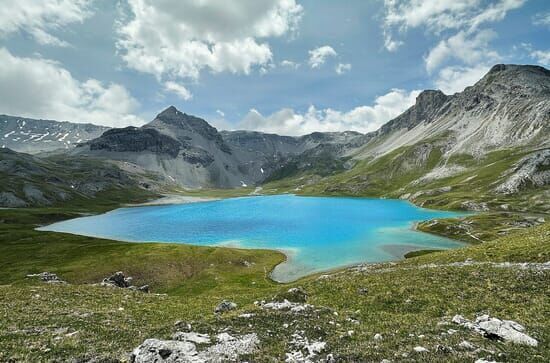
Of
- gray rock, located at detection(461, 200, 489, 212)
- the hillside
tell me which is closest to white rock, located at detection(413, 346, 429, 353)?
the hillside

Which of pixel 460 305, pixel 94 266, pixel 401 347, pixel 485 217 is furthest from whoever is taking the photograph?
pixel 485 217

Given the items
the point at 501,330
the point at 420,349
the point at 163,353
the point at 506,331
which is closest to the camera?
the point at 163,353

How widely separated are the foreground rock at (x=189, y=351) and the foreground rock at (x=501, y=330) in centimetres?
1212

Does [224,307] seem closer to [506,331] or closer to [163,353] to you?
[163,353]

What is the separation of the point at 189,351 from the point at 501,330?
52.2ft

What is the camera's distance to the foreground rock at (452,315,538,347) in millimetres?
15145

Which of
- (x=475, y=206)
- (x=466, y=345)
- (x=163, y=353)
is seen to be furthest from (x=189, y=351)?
(x=475, y=206)

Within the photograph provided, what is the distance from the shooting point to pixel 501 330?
16.2 meters

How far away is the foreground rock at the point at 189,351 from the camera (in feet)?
45.3

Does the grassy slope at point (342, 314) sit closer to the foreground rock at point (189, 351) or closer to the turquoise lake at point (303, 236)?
the foreground rock at point (189, 351)

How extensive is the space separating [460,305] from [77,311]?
2961 centimetres

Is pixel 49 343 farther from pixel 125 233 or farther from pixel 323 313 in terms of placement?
pixel 125 233

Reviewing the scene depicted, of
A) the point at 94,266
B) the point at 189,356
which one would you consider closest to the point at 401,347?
the point at 189,356

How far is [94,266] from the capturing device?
71312mm
